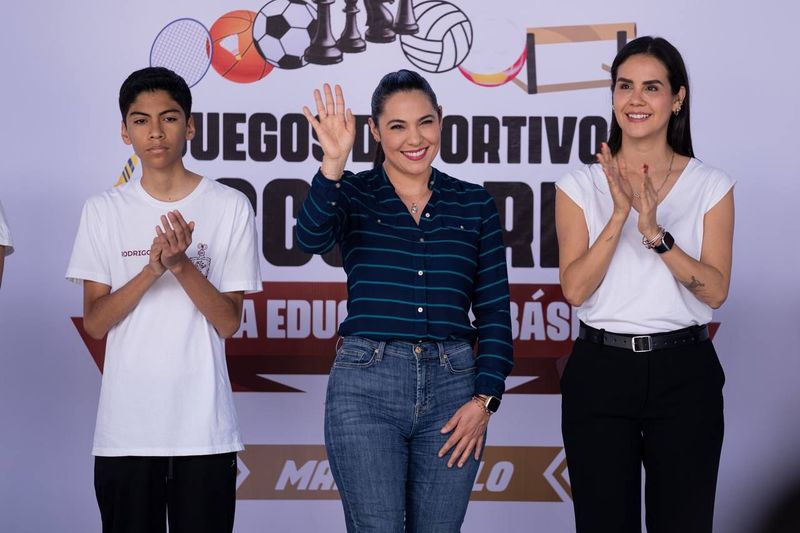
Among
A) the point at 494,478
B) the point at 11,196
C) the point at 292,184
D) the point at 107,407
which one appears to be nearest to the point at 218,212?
the point at 107,407

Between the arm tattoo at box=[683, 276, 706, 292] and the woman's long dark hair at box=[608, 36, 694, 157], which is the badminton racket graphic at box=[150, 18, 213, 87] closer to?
the woman's long dark hair at box=[608, 36, 694, 157]

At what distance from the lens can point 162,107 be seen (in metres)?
2.50

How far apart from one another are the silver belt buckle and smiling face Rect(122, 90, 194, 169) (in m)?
1.24

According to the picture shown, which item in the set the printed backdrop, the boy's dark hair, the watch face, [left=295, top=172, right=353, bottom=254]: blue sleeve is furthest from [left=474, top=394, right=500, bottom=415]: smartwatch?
the printed backdrop

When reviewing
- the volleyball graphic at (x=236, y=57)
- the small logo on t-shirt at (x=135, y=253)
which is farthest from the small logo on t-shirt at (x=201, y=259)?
the volleyball graphic at (x=236, y=57)

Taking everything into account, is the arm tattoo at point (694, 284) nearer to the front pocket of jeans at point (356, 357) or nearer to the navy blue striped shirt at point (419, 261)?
the navy blue striped shirt at point (419, 261)

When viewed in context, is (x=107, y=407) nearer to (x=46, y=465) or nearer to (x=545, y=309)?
(x=46, y=465)

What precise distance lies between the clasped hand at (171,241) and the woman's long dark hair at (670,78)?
1.13m

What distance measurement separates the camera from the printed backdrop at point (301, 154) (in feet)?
12.0

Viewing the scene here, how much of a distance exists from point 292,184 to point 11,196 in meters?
1.06

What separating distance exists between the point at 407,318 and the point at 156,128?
86 centimetres

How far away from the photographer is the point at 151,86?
252 cm

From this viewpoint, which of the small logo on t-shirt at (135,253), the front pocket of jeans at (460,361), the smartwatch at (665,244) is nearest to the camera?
the front pocket of jeans at (460,361)

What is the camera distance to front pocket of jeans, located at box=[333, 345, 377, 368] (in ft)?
6.89
